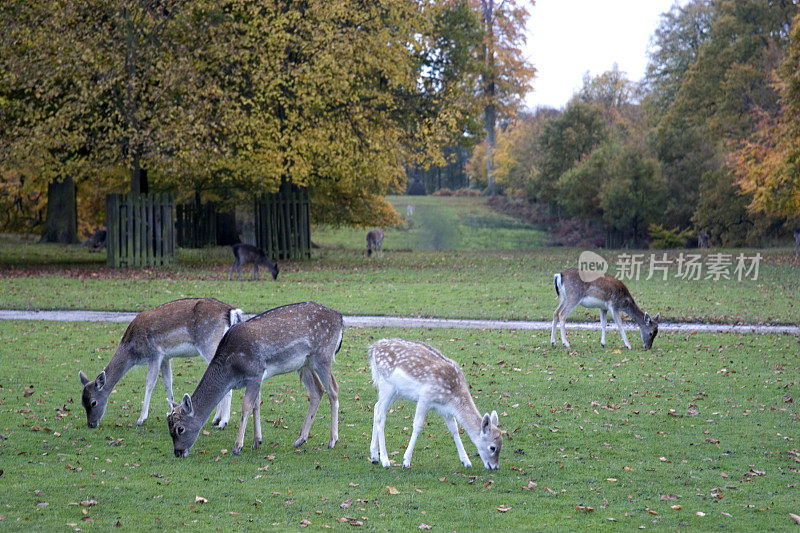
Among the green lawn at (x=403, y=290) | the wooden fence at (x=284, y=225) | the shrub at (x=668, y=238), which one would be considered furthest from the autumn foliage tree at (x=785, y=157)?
the wooden fence at (x=284, y=225)

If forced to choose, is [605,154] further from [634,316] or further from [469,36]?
[634,316]

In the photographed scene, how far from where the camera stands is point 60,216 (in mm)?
42406

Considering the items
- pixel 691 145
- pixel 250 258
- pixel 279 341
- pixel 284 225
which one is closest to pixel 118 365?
pixel 279 341

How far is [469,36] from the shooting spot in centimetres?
4009

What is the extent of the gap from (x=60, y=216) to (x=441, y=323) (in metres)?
29.1

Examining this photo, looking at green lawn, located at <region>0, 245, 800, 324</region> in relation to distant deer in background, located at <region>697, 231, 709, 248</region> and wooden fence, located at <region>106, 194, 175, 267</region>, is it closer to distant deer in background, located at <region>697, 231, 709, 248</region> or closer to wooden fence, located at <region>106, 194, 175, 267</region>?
wooden fence, located at <region>106, 194, 175, 267</region>

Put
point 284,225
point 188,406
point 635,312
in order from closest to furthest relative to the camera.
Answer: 1. point 188,406
2. point 635,312
3. point 284,225

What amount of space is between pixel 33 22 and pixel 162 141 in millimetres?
5973

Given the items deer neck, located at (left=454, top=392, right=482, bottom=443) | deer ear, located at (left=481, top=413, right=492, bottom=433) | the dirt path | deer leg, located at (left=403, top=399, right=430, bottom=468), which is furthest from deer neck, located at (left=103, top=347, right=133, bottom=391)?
the dirt path

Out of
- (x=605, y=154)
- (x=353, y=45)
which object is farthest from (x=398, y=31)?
(x=605, y=154)

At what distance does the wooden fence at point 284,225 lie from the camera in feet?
116

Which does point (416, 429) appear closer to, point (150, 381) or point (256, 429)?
point (256, 429)

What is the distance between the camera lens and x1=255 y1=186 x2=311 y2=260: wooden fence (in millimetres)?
35500

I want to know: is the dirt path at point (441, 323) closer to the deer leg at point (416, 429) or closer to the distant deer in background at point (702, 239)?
the deer leg at point (416, 429)
